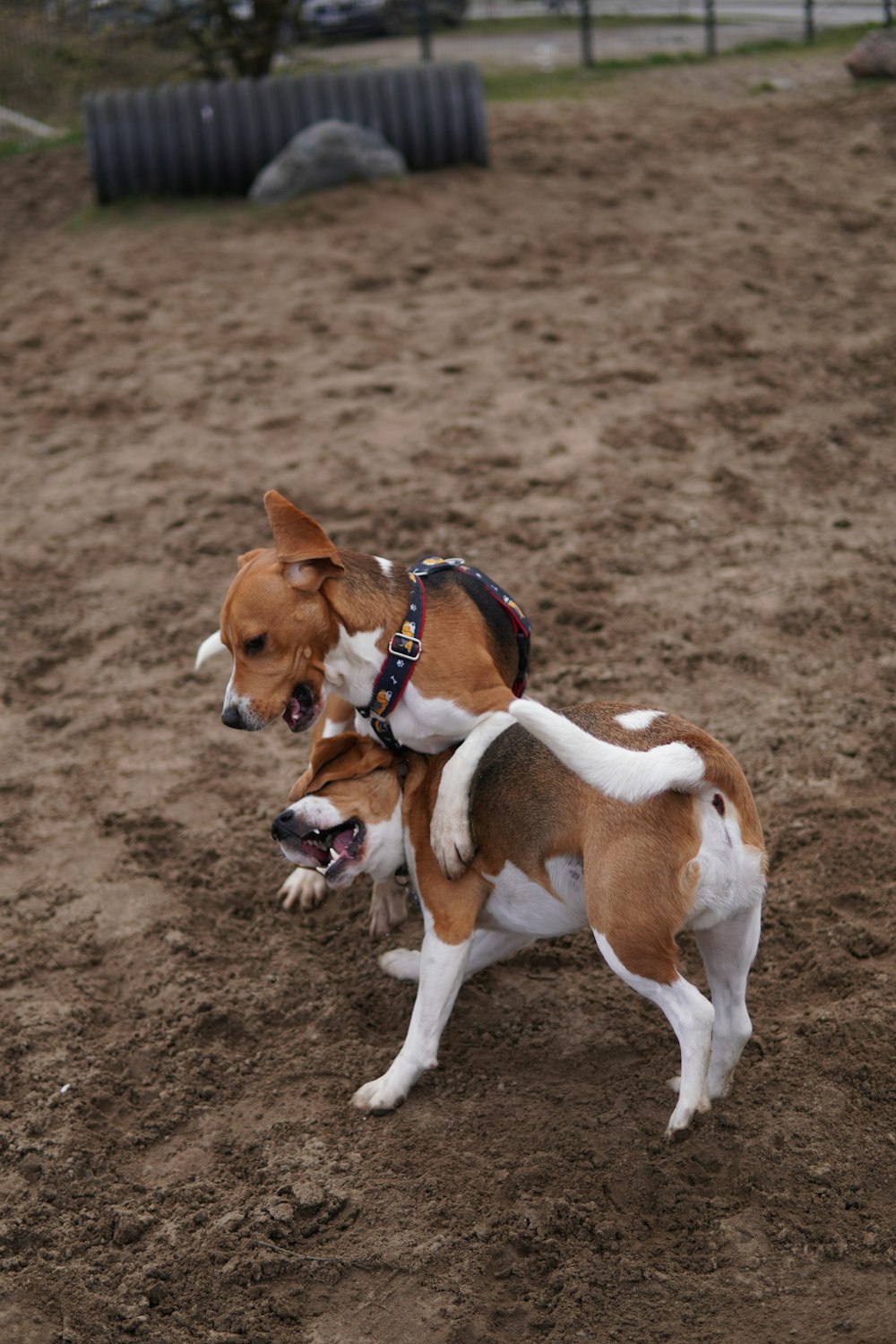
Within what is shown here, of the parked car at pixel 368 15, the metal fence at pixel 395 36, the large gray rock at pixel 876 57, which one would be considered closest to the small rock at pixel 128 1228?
the large gray rock at pixel 876 57

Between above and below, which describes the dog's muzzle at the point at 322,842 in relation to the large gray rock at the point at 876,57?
below

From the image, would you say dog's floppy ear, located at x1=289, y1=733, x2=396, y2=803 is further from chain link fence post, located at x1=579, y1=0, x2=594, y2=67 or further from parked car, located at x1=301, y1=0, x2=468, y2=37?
parked car, located at x1=301, y1=0, x2=468, y2=37

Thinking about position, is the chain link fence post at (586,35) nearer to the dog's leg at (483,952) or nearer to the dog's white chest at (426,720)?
the dog's white chest at (426,720)

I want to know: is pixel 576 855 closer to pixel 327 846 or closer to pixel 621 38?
pixel 327 846

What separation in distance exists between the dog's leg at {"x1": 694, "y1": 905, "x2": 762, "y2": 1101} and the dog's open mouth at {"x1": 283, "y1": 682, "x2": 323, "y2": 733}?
1300 millimetres

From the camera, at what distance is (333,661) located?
4.04 meters

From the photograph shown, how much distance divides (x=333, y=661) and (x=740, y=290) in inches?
242

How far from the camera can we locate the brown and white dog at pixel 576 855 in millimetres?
3381

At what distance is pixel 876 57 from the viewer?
42.6 ft

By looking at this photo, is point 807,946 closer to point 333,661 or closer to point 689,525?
point 333,661

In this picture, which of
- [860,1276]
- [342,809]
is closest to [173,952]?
[342,809]

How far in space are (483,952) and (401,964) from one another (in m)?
0.30

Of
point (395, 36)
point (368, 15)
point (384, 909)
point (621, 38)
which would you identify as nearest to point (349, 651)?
point (384, 909)

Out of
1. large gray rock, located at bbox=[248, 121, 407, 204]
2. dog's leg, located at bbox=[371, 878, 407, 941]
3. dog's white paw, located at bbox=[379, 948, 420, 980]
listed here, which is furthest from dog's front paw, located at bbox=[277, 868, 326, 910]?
large gray rock, located at bbox=[248, 121, 407, 204]
